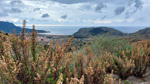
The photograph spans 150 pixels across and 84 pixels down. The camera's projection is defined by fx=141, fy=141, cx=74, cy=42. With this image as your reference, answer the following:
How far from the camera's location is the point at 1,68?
203 centimetres

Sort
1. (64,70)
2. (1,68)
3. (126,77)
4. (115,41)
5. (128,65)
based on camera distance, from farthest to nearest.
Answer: (115,41), (126,77), (128,65), (64,70), (1,68)

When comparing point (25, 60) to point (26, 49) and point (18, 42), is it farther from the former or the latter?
point (18, 42)

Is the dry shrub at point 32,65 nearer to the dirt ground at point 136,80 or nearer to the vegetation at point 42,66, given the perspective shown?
the vegetation at point 42,66

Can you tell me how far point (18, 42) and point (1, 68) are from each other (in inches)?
42.4

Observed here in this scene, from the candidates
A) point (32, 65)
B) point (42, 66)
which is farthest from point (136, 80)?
point (32, 65)

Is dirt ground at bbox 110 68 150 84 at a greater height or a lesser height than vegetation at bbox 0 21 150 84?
lesser

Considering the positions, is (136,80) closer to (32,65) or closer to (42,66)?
(42,66)

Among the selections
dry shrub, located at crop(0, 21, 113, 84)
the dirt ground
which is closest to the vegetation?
dry shrub, located at crop(0, 21, 113, 84)

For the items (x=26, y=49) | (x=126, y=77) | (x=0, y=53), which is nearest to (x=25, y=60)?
(x=26, y=49)

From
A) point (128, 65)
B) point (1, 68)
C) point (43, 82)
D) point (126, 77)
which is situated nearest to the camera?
point (1, 68)

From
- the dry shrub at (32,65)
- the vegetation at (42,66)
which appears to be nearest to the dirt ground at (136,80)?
the vegetation at (42,66)

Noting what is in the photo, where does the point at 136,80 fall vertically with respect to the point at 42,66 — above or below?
below

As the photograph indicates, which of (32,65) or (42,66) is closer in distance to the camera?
(32,65)

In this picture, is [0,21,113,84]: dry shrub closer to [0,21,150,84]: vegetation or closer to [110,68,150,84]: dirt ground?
[0,21,150,84]: vegetation
